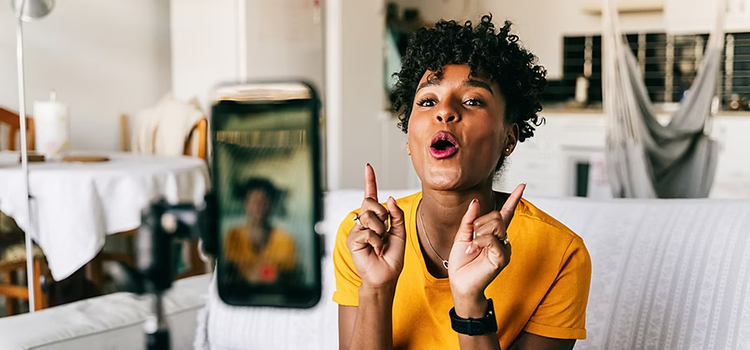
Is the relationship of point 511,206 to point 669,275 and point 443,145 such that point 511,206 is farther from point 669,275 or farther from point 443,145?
point 669,275

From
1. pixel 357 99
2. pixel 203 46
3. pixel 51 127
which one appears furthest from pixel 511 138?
pixel 357 99

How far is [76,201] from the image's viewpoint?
6.28ft

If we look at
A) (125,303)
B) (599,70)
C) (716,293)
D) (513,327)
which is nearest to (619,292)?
(716,293)

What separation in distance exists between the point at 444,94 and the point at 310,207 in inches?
8.9

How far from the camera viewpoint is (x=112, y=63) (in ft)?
7.28

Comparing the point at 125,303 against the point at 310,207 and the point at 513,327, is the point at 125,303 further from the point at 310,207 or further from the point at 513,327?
the point at 513,327

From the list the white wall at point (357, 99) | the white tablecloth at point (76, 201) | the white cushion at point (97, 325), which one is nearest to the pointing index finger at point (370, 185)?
the white cushion at point (97, 325)

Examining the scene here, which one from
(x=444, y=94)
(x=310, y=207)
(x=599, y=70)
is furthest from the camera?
(x=599, y=70)

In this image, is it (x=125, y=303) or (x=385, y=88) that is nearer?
(x=125, y=303)

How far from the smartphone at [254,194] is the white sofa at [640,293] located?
0.32 meters

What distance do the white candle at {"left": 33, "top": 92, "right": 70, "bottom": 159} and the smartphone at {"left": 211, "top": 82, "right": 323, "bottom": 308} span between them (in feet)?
4.04

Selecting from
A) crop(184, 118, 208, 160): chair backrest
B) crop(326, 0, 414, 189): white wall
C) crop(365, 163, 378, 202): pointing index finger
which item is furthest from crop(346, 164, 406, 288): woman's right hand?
crop(326, 0, 414, 189): white wall

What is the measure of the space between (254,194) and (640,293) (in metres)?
0.57

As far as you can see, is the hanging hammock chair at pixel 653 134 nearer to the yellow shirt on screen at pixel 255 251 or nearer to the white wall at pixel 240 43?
the white wall at pixel 240 43
